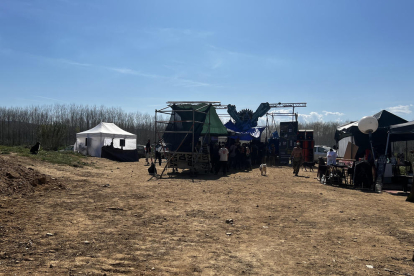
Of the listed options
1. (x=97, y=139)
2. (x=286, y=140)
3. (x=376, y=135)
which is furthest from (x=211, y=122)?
(x=97, y=139)

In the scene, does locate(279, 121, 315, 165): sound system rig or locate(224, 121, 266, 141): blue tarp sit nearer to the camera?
locate(224, 121, 266, 141): blue tarp

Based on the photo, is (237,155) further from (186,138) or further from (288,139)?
(288,139)

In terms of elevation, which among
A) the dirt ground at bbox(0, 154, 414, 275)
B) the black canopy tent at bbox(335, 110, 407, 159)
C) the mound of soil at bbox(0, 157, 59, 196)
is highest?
the black canopy tent at bbox(335, 110, 407, 159)

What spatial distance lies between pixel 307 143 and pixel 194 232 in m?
19.2

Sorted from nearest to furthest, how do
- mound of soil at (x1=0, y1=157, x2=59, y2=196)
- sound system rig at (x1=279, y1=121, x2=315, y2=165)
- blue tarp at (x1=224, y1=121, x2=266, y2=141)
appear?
mound of soil at (x1=0, y1=157, x2=59, y2=196)
blue tarp at (x1=224, y1=121, x2=266, y2=141)
sound system rig at (x1=279, y1=121, x2=315, y2=165)

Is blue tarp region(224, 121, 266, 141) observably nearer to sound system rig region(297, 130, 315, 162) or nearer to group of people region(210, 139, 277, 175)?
group of people region(210, 139, 277, 175)

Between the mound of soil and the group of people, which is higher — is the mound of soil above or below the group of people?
below

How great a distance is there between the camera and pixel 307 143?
2297cm

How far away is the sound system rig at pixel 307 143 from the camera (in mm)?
22766

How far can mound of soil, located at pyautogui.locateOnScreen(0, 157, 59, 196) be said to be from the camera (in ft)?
26.9

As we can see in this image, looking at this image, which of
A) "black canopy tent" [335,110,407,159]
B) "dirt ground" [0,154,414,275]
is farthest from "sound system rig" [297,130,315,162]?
"dirt ground" [0,154,414,275]

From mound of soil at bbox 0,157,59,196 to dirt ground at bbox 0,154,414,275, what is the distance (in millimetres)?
28

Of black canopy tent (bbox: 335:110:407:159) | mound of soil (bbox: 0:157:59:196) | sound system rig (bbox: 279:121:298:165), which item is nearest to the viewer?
mound of soil (bbox: 0:157:59:196)

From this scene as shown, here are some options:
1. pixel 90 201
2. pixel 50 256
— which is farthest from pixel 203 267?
pixel 90 201
